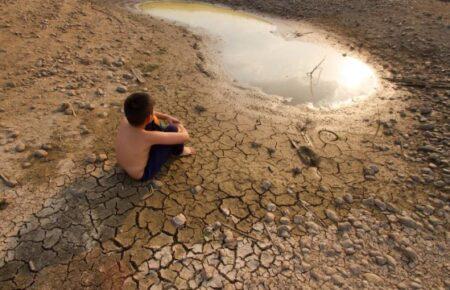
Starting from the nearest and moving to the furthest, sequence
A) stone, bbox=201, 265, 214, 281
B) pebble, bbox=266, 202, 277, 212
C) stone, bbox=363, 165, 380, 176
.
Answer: stone, bbox=201, 265, 214, 281
pebble, bbox=266, 202, 277, 212
stone, bbox=363, 165, 380, 176

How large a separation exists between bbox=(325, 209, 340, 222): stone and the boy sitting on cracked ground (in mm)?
1636

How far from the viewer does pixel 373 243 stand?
9.91 feet

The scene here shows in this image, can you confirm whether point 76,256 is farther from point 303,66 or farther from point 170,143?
point 303,66

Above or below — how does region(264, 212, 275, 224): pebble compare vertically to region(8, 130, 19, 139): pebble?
above

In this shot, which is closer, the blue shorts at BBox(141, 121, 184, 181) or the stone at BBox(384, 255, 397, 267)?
the stone at BBox(384, 255, 397, 267)

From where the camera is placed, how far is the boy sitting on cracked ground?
2992 mm

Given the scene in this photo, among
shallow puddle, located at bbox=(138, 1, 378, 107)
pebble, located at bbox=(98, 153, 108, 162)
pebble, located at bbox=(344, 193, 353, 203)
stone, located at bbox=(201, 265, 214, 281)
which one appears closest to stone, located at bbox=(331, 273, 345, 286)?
pebble, located at bbox=(344, 193, 353, 203)

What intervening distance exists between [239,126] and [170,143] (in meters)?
1.40

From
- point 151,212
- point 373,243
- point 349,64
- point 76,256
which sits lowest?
point 76,256

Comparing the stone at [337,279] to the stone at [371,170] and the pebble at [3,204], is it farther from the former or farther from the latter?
the pebble at [3,204]

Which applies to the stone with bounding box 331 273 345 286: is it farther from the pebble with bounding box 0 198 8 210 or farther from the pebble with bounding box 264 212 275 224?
the pebble with bounding box 0 198 8 210

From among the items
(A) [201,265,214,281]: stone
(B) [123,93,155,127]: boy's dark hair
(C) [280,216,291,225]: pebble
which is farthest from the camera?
(C) [280,216,291,225]: pebble

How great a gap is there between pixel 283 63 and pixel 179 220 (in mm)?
4201

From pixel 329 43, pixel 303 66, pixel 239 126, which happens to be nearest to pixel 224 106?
pixel 239 126
